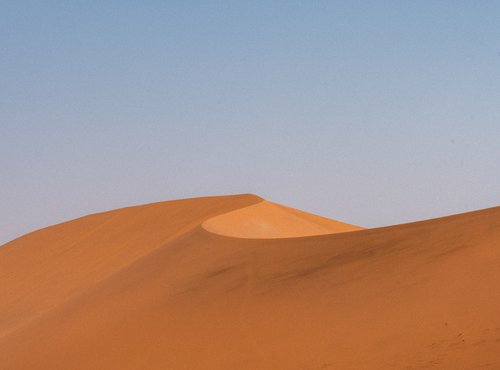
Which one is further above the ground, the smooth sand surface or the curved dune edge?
the curved dune edge

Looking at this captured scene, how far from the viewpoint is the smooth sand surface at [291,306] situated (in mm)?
9930

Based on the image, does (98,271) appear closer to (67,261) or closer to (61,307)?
(67,261)

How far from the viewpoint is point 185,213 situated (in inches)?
1179

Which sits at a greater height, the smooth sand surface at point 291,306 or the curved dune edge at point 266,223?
the curved dune edge at point 266,223

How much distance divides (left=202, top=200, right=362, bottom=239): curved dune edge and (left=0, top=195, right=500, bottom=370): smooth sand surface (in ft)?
0.45

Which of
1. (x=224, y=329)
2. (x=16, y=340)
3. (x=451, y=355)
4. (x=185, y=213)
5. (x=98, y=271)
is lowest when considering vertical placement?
(x=451, y=355)

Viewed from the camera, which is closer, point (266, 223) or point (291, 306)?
point (291, 306)

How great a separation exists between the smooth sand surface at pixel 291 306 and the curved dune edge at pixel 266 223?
0.14 m

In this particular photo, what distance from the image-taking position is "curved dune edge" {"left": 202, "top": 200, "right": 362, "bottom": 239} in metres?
22.7

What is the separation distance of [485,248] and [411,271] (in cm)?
125

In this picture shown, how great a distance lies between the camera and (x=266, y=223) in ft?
82.1

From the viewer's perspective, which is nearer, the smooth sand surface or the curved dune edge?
the smooth sand surface

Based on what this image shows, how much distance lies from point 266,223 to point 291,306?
11729 millimetres

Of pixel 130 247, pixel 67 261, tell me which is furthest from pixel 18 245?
pixel 130 247
